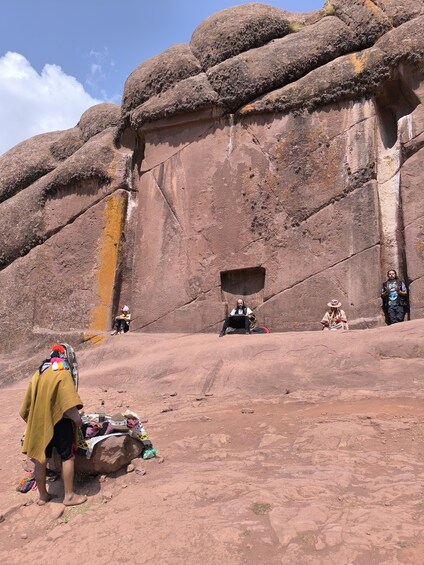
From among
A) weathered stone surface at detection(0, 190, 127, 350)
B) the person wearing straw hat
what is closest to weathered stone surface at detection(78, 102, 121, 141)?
weathered stone surface at detection(0, 190, 127, 350)

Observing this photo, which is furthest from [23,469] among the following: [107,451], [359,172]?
[359,172]

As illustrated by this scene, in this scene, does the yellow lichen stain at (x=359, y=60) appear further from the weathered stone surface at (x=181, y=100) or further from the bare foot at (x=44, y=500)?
the bare foot at (x=44, y=500)

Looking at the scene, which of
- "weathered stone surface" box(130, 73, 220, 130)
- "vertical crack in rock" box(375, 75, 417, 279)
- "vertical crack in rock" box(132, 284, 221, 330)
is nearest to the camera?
"vertical crack in rock" box(375, 75, 417, 279)

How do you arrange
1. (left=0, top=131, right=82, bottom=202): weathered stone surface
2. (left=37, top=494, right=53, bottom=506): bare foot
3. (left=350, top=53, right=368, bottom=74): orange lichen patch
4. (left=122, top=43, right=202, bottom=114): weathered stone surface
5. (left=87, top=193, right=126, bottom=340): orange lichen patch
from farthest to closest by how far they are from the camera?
(left=0, top=131, right=82, bottom=202): weathered stone surface
(left=122, top=43, right=202, bottom=114): weathered stone surface
(left=87, top=193, right=126, bottom=340): orange lichen patch
(left=350, top=53, right=368, bottom=74): orange lichen patch
(left=37, top=494, right=53, bottom=506): bare foot

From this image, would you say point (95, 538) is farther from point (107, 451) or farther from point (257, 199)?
point (257, 199)

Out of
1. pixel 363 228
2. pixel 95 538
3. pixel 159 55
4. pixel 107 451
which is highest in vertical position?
pixel 159 55

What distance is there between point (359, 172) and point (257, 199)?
6.56 feet

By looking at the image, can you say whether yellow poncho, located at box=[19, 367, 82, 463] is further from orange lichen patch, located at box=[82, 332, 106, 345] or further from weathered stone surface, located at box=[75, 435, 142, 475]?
orange lichen patch, located at box=[82, 332, 106, 345]

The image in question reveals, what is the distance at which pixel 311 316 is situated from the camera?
9875 millimetres

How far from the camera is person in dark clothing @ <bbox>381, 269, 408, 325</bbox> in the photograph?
354 inches

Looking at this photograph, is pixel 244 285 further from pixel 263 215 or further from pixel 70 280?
pixel 70 280

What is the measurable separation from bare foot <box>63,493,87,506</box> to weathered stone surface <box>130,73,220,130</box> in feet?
29.3

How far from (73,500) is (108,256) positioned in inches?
320

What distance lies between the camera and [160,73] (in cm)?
1191
